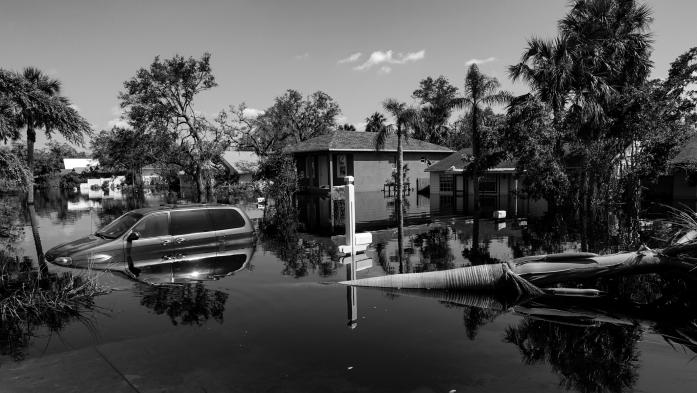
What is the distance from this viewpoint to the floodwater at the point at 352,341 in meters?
5.17

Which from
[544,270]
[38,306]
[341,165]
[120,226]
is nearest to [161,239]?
[120,226]

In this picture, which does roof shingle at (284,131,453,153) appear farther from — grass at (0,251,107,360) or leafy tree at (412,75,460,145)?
grass at (0,251,107,360)

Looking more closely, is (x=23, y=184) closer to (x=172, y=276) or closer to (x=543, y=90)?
(x=172, y=276)

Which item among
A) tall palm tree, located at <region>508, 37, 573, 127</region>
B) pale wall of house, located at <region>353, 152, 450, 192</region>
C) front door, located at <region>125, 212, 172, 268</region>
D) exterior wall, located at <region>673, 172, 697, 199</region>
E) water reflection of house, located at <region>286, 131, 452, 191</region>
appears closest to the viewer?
front door, located at <region>125, 212, 172, 268</region>

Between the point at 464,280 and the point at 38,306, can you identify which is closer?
the point at 38,306

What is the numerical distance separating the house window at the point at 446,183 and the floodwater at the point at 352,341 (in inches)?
1088

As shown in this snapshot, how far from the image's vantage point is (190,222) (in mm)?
11508

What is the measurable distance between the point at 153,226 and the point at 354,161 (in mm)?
28925

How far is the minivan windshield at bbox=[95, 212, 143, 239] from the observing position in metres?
10.6

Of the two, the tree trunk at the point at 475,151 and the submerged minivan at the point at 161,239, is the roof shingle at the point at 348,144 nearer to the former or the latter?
the tree trunk at the point at 475,151

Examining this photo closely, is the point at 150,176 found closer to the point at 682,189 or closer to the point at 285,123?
the point at 285,123

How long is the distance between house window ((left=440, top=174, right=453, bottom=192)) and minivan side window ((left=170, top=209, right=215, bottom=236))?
27452 millimetres

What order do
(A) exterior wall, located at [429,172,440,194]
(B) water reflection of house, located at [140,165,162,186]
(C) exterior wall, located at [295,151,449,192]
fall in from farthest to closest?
(B) water reflection of house, located at [140,165,162,186] → (C) exterior wall, located at [295,151,449,192] → (A) exterior wall, located at [429,172,440,194]

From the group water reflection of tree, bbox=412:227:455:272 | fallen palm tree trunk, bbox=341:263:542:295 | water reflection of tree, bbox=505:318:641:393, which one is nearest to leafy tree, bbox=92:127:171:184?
water reflection of tree, bbox=412:227:455:272
